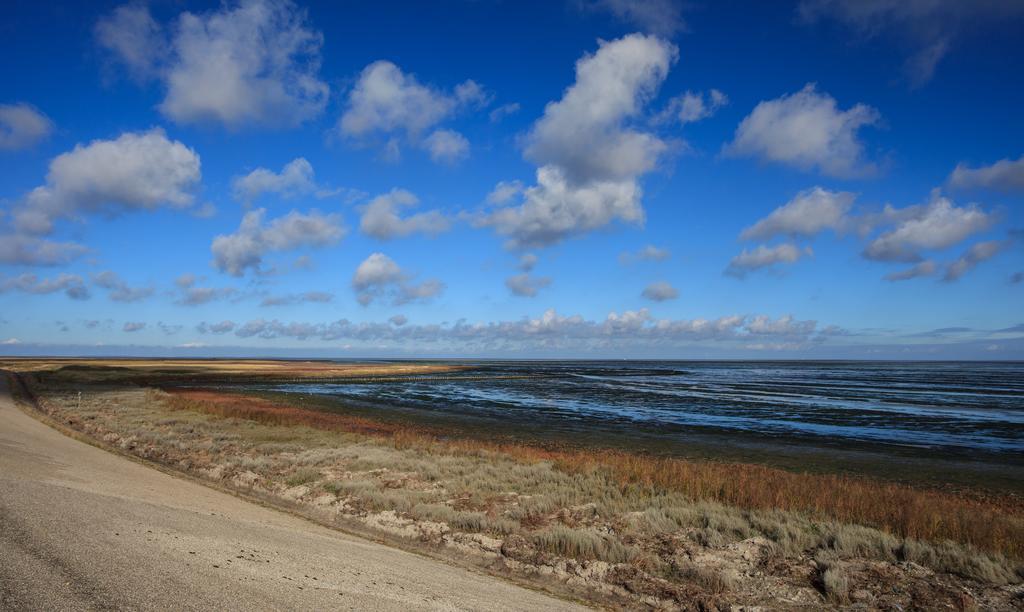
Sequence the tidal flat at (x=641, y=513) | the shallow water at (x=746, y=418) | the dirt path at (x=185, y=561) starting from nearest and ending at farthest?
the dirt path at (x=185, y=561)
the tidal flat at (x=641, y=513)
the shallow water at (x=746, y=418)

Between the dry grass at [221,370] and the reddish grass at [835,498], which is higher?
the reddish grass at [835,498]

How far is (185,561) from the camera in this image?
250 inches

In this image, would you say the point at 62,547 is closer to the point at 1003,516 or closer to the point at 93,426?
the point at 1003,516

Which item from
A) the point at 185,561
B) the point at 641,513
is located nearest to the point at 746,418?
the point at 641,513

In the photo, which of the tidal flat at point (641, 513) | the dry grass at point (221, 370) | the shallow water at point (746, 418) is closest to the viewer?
the tidal flat at point (641, 513)

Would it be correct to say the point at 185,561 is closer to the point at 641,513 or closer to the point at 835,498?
the point at 641,513

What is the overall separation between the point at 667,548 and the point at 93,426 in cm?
2639

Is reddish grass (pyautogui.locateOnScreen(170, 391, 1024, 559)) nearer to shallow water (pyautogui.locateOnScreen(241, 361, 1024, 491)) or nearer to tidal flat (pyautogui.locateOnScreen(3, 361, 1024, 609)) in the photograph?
tidal flat (pyautogui.locateOnScreen(3, 361, 1024, 609))

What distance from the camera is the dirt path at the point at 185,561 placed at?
5.28 m

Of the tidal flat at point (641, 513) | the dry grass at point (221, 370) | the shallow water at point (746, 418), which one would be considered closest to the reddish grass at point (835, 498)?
the tidal flat at point (641, 513)

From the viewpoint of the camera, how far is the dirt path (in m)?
5.28

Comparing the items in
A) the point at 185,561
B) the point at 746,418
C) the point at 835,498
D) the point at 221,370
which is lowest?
the point at 746,418

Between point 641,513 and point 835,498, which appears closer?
point 641,513

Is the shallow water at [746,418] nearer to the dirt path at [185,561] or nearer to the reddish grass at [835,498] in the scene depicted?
the reddish grass at [835,498]
